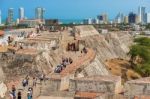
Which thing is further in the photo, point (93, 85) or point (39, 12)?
point (39, 12)

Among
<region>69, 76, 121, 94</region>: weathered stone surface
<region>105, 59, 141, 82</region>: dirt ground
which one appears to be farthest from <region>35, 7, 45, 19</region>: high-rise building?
<region>69, 76, 121, 94</region>: weathered stone surface

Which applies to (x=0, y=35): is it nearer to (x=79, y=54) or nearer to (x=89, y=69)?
(x=79, y=54)

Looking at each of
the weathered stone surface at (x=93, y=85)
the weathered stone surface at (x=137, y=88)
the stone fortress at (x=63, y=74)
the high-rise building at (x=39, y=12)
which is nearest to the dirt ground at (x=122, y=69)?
the stone fortress at (x=63, y=74)

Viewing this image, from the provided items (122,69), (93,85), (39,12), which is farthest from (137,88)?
(39,12)

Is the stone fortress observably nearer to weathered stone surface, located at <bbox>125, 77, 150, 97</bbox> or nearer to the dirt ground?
weathered stone surface, located at <bbox>125, 77, 150, 97</bbox>

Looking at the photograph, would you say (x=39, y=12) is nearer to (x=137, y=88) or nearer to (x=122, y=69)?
(x=122, y=69)

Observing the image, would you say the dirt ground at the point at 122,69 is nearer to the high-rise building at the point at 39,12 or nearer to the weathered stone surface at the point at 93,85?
the weathered stone surface at the point at 93,85

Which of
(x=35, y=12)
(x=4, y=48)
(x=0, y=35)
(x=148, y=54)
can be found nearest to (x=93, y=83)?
(x=4, y=48)

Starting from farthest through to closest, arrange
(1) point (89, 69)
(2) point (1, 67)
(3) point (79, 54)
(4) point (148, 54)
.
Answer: (4) point (148, 54)
(3) point (79, 54)
(1) point (89, 69)
(2) point (1, 67)
